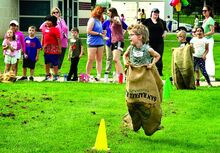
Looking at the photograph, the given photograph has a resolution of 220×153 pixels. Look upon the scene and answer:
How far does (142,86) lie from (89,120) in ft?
6.32

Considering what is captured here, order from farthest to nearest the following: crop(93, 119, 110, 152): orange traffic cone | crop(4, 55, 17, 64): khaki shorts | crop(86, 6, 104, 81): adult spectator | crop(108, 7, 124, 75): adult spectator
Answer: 1. crop(4, 55, 17, 64): khaki shorts
2. crop(108, 7, 124, 75): adult spectator
3. crop(86, 6, 104, 81): adult spectator
4. crop(93, 119, 110, 152): orange traffic cone

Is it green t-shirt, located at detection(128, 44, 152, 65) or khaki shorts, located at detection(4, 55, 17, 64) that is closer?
green t-shirt, located at detection(128, 44, 152, 65)

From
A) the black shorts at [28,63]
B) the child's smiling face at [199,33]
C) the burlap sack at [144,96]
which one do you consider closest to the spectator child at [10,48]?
the black shorts at [28,63]

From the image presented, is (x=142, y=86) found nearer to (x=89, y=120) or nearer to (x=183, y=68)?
(x=89, y=120)

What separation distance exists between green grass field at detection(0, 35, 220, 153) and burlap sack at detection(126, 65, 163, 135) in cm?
31

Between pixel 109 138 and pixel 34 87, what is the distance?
20.3ft

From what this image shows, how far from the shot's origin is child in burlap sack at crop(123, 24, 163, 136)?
9.24 meters

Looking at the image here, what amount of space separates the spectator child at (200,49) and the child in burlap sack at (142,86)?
7.39 metres

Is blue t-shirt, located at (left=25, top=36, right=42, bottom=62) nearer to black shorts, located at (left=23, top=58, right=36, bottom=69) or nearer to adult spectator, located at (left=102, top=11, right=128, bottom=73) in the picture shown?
black shorts, located at (left=23, top=58, right=36, bottom=69)

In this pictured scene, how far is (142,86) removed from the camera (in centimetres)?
925

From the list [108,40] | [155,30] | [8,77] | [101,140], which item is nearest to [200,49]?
[155,30]

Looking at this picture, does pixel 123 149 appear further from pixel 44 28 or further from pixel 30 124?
pixel 44 28

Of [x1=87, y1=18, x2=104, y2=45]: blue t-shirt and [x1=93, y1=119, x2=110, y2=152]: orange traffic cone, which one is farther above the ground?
[x1=87, y1=18, x2=104, y2=45]: blue t-shirt

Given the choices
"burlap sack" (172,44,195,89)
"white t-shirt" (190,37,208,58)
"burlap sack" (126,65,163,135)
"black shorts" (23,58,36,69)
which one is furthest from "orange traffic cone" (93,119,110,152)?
"black shorts" (23,58,36,69)
